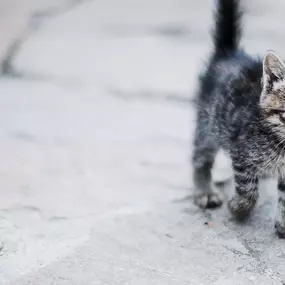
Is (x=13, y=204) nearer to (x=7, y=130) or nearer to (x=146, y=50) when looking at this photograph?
(x=7, y=130)

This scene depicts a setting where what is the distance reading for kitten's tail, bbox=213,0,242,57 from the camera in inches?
146

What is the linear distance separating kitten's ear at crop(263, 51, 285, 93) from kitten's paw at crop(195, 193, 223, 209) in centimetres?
81

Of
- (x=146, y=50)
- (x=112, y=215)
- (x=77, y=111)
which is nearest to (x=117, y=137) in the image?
(x=77, y=111)

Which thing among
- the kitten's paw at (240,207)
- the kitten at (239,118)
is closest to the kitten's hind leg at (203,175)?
the kitten at (239,118)

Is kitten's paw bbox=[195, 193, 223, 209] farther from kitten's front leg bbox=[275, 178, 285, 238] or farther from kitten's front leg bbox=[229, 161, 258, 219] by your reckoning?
kitten's front leg bbox=[275, 178, 285, 238]

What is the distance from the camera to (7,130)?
462 centimetres

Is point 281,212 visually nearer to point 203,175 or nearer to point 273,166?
point 273,166

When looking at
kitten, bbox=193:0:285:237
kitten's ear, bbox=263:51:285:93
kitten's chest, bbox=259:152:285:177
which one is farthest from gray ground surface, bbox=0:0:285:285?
kitten's ear, bbox=263:51:285:93

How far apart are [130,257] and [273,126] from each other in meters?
0.94

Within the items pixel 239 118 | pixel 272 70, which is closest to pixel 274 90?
pixel 272 70

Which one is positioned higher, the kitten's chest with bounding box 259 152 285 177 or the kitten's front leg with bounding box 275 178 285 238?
the kitten's chest with bounding box 259 152 285 177

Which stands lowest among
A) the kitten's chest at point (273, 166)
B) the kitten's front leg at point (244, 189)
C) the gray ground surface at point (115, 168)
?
the gray ground surface at point (115, 168)

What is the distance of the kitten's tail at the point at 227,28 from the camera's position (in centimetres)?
372

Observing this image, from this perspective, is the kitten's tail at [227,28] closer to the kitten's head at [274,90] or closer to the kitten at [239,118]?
the kitten at [239,118]
